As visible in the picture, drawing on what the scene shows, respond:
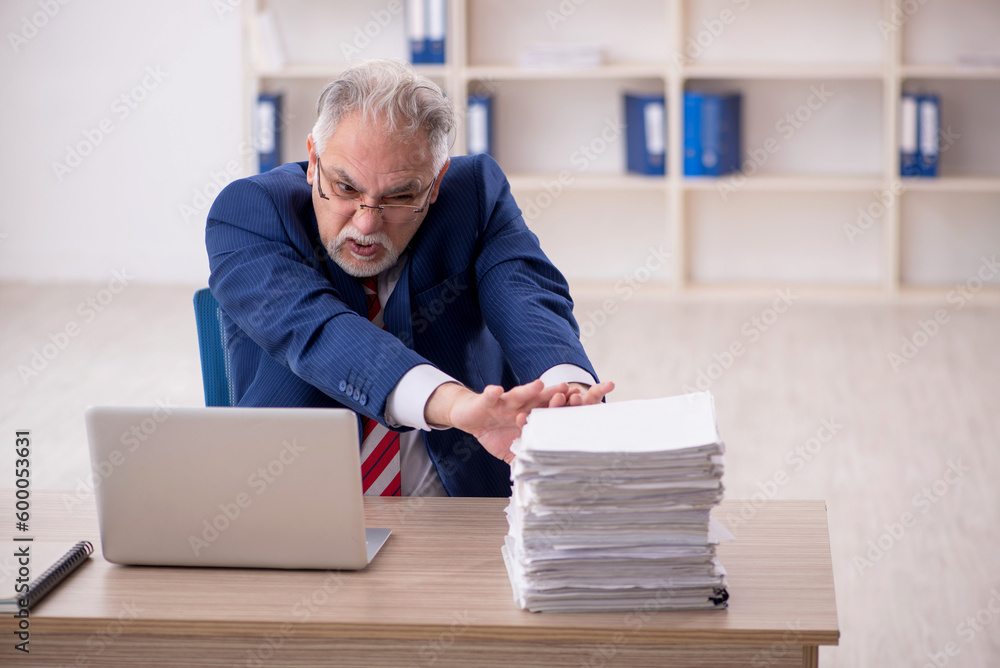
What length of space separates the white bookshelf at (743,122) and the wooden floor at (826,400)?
1.17 ft

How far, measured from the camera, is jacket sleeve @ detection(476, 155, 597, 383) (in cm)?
163

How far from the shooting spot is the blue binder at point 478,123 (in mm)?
5105

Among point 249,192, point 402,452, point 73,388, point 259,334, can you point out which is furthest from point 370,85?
point 73,388

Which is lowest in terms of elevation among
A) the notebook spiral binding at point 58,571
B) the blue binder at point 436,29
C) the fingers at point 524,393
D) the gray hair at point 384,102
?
the notebook spiral binding at point 58,571

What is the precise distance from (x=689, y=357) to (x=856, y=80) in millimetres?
1836

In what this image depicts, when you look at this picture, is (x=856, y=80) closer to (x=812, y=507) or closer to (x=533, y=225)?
(x=533, y=225)

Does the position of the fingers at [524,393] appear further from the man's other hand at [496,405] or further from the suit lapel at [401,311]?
the suit lapel at [401,311]

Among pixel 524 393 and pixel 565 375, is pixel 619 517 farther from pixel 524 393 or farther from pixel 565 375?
pixel 565 375

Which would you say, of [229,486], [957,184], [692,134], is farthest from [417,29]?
[229,486]

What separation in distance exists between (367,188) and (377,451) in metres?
0.42

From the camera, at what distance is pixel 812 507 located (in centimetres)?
149

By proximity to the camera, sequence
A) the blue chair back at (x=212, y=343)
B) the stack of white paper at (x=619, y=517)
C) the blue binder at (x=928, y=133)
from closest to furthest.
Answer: the stack of white paper at (x=619, y=517), the blue chair back at (x=212, y=343), the blue binder at (x=928, y=133)

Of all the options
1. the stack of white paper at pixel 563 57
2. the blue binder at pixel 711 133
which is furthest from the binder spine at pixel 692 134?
the stack of white paper at pixel 563 57

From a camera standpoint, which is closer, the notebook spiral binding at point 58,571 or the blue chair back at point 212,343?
the notebook spiral binding at point 58,571
